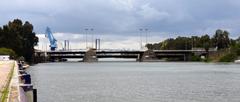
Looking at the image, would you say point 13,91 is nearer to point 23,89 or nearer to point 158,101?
point 23,89

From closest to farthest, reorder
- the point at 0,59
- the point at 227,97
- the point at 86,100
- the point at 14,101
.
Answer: the point at 14,101 < the point at 86,100 < the point at 227,97 < the point at 0,59

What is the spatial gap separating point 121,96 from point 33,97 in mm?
18128

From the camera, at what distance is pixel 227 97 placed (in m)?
52.1

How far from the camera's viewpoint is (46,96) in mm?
53281

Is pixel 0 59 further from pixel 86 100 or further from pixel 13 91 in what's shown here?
pixel 13 91

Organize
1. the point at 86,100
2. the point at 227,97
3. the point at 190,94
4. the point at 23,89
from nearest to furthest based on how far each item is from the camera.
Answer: the point at 23,89
the point at 86,100
the point at 227,97
the point at 190,94

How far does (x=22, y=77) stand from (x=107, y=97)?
769 centimetres

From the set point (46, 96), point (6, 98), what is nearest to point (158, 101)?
point (46, 96)

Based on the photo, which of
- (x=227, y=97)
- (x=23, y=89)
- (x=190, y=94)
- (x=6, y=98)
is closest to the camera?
(x=6, y=98)

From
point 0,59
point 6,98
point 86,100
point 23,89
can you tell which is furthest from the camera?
point 0,59

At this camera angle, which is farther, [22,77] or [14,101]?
[22,77]

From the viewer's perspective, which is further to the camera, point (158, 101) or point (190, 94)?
point (190, 94)

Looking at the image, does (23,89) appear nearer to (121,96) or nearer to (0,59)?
(121,96)

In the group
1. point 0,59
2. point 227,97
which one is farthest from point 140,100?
point 0,59
